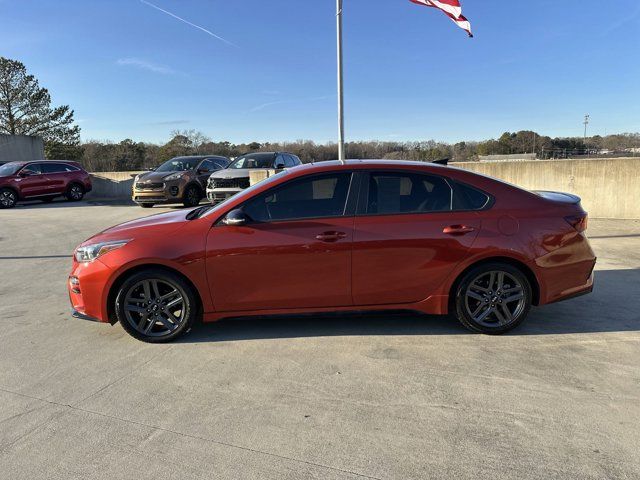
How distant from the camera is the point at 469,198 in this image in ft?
14.4

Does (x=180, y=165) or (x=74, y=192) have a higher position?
(x=180, y=165)

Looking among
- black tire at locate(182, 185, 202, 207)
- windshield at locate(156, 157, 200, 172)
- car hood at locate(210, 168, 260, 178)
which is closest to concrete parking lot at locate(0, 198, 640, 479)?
→ car hood at locate(210, 168, 260, 178)

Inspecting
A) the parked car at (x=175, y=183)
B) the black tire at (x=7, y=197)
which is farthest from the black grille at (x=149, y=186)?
the black tire at (x=7, y=197)

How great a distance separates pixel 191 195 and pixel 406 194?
12879 millimetres

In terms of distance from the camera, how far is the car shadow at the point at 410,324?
447cm

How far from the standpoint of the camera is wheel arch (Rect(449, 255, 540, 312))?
4320mm

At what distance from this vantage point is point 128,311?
14.2 ft

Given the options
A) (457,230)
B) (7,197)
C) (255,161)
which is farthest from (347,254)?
(7,197)

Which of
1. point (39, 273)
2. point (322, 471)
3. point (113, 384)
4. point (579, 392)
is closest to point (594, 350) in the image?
point (579, 392)

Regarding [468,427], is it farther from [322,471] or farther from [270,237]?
[270,237]

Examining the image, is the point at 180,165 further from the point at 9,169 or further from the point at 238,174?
the point at 9,169

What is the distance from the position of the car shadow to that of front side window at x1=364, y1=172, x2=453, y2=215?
100 cm

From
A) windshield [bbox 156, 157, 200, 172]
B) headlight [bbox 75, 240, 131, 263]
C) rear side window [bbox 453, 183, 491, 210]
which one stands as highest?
windshield [bbox 156, 157, 200, 172]

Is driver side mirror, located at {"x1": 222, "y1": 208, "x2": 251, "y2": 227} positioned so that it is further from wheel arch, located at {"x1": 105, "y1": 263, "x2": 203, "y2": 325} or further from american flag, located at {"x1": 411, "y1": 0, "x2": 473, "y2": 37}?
american flag, located at {"x1": 411, "y1": 0, "x2": 473, "y2": 37}
